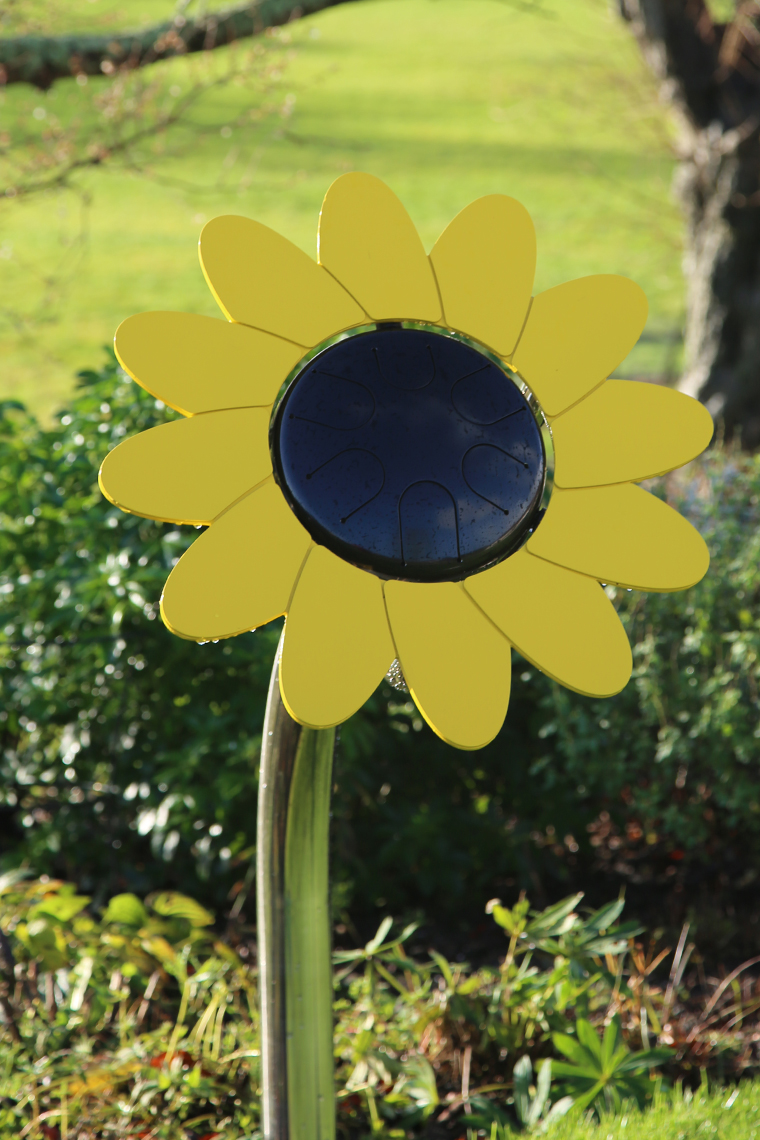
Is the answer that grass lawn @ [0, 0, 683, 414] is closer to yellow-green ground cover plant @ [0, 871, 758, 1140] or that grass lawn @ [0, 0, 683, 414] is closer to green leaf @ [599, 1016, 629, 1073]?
yellow-green ground cover plant @ [0, 871, 758, 1140]

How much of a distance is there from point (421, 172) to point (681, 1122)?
44.5 feet

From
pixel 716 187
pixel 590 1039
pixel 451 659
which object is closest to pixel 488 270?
pixel 451 659

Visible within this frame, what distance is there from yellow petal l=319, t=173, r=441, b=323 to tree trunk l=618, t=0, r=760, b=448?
4574mm

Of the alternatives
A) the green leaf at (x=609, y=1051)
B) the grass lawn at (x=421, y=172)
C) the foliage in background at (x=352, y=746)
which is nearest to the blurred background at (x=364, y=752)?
the foliage in background at (x=352, y=746)

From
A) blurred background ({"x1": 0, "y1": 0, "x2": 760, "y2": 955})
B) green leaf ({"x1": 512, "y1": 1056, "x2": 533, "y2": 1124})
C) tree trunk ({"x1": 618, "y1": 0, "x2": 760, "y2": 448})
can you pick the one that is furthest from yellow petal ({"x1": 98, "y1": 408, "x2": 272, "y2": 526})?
tree trunk ({"x1": 618, "y1": 0, "x2": 760, "y2": 448})

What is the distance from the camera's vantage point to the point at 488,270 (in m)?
1.32

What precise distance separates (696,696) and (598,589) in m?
1.35

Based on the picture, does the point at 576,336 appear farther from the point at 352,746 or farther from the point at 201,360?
the point at 352,746

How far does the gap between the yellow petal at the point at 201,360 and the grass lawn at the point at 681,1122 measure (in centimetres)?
137

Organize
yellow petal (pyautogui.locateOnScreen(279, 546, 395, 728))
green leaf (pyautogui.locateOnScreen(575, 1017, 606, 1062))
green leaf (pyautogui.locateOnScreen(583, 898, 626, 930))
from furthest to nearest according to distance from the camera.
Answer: green leaf (pyautogui.locateOnScreen(583, 898, 626, 930)), green leaf (pyautogui.locateOnScreen(575, 1017, 606, 1062)), yellow petal (pyautogui.locateOnScreen(279, 546, 395, 728))

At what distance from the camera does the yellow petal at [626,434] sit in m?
1.24

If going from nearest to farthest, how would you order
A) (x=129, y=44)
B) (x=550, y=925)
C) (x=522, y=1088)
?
(x=522, y=1088), (x=550, y=925), (x=129, y=44)

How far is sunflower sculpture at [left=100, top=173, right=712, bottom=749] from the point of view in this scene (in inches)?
42.9

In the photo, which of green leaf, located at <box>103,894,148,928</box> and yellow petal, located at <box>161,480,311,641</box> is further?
green leaf, located at <box>103,894,148,928</box>
